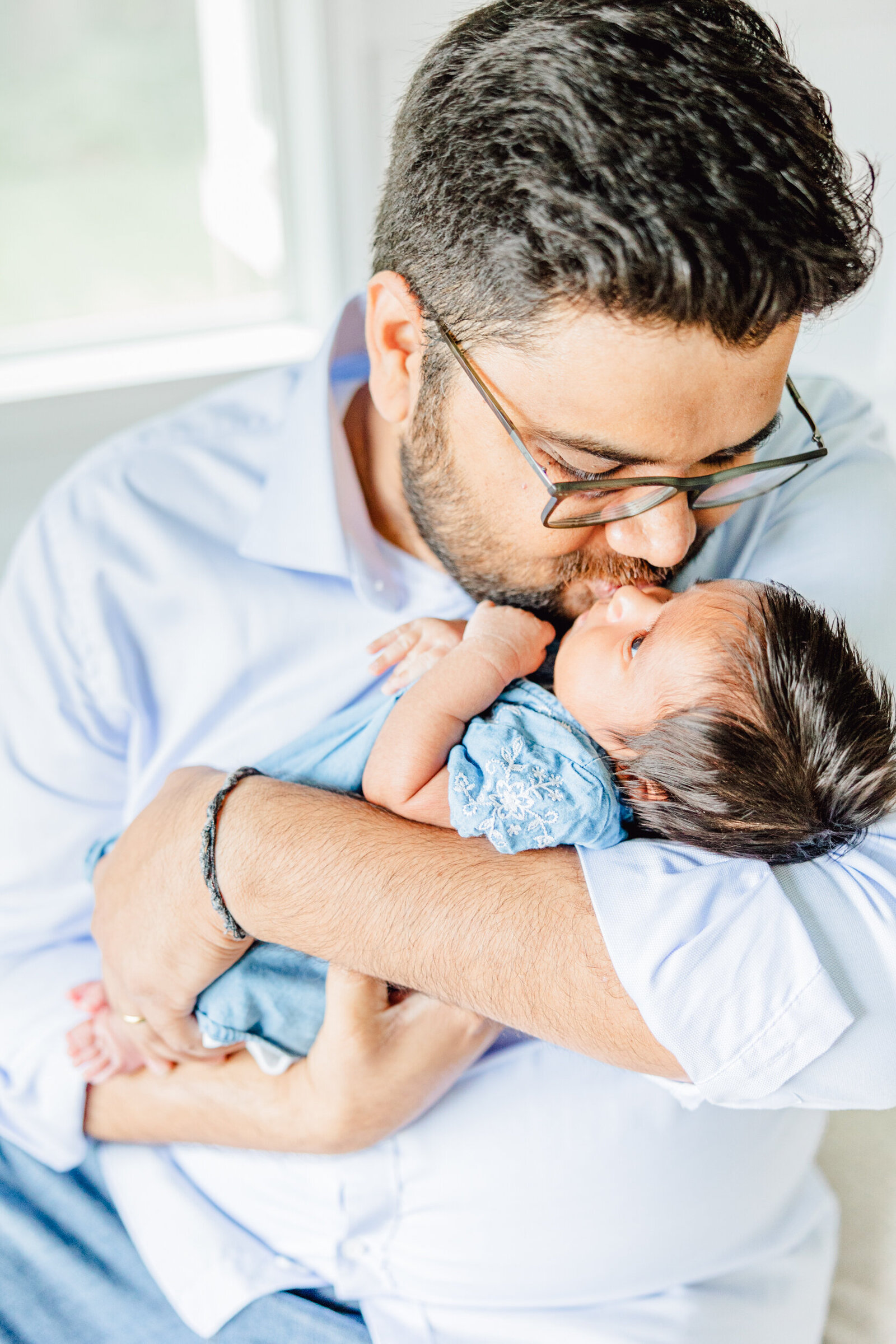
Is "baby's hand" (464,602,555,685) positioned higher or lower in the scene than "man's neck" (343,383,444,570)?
lower

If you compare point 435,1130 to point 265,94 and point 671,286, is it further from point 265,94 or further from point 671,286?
point 265,94

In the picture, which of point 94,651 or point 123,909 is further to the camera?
point 94,651

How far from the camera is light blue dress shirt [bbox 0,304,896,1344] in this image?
1070 mm

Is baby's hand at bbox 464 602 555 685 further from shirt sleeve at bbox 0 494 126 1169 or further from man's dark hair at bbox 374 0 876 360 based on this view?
shirt sleeve at bbox 0 494 126 1169

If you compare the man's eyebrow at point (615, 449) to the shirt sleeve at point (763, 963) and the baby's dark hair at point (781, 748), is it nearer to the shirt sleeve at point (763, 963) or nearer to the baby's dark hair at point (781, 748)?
the baby's dark hair at point (781, 748)

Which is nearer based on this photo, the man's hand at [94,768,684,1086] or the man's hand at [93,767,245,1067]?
the man's hand at [94,768,684,1086]

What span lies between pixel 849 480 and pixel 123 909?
1.14 meters

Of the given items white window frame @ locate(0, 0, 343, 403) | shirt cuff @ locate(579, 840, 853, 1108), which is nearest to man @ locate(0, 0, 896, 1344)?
shirt cuff @ locate(579, 840, 853, 1108)

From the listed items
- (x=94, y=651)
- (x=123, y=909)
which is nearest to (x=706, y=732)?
(x=123, y=909)

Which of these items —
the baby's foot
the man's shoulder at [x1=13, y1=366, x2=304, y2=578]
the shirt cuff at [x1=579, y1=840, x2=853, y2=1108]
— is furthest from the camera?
the man's shoulder at [x1=13, y1=366, x2=304, y2=578]

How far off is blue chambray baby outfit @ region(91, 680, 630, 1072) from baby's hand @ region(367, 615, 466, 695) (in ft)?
0.12

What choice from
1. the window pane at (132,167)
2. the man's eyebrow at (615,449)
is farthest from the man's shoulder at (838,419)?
the window pane at (132,167)

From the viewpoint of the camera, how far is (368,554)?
1.59 meters

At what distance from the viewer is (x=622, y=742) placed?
4.08 feet
